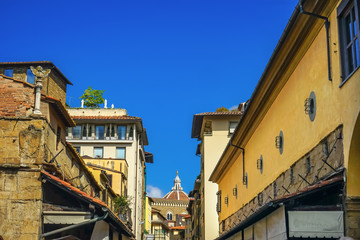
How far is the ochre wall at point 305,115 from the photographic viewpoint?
11297mm

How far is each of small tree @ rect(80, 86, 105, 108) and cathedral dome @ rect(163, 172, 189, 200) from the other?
10820 cm

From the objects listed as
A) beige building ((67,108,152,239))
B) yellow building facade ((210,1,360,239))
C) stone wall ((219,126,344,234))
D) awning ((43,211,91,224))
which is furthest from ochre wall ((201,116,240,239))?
awning ((43,211,91,224))

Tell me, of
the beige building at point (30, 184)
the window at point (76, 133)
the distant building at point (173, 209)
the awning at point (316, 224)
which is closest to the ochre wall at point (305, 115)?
the awning at point (316, 224)

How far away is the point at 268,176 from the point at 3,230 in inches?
Result: 411

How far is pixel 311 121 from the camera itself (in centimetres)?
1437

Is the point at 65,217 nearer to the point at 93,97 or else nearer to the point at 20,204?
the point at 20,204

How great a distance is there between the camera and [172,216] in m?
158

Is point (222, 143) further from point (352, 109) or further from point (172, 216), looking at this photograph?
point (172, 216)

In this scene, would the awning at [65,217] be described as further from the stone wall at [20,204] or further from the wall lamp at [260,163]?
the wall lamp at [260,163]

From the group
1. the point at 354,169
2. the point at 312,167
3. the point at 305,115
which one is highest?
the point at 305,115

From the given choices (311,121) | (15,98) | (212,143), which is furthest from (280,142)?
(212,143)

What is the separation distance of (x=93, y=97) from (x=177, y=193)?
376 feet

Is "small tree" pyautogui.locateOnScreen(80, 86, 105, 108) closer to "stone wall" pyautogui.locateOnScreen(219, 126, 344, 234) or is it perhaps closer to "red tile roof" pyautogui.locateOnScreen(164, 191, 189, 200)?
"stone wall" pyautogui.locateOnScreen(219, 126, 344, 234)

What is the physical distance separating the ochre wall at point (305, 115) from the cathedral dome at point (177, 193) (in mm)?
151333
